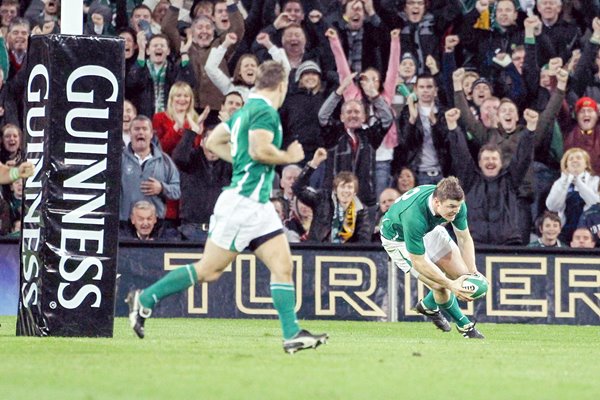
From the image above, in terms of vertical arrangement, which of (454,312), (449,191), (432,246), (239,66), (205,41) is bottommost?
(454,312)

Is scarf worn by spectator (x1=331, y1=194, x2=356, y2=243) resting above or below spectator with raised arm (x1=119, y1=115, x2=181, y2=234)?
below

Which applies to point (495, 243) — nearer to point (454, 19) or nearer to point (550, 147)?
point (550, 147)

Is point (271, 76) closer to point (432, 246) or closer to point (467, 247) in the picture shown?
point (467, 247)

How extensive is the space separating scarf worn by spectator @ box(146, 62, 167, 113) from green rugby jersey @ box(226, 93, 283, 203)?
28.8 feet

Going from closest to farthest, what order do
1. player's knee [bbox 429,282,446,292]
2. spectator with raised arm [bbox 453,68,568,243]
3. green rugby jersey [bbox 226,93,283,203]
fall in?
green rugby jersey [bbox 226,93,283,203] → player's knee [bbox 429,282,446,292] → spectator with raised arm [bbox 453,68,568,243]

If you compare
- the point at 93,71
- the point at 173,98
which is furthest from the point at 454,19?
the point at 93,71

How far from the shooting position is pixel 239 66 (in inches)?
768

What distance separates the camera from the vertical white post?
1292 centimetres

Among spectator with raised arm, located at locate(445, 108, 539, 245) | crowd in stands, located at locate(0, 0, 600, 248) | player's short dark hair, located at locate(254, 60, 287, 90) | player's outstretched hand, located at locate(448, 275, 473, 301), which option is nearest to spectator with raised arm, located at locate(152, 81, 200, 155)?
crowd in stands, located at locate(0, 0, 600, 248)

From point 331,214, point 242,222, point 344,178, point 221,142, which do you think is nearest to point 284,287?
point 242,222

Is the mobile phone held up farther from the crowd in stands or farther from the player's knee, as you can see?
the player's knee

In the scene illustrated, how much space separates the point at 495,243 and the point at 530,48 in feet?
9.76

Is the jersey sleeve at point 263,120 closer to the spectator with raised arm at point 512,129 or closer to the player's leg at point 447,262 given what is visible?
the player's leg at point 447,262

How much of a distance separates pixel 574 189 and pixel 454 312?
16.9 feet
